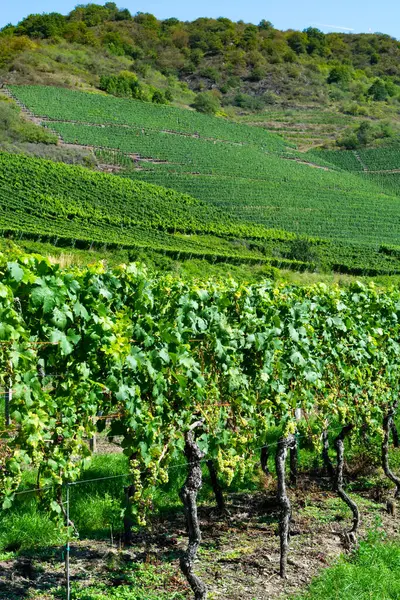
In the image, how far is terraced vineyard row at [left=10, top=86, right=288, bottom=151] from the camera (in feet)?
260

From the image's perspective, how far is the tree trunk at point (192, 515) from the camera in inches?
221

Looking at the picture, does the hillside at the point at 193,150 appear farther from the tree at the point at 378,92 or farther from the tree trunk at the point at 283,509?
the tree trunk at the point at 283,509

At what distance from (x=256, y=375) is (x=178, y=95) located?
109912mm

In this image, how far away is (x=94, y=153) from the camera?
218ft

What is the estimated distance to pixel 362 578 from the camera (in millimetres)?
6055

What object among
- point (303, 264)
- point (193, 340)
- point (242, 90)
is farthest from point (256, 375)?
point (242, 90)

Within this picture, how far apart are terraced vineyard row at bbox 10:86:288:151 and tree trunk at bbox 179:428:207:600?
241 ft

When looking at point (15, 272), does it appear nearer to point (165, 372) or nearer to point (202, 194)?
point (165, 372)

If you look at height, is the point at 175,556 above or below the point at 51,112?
below

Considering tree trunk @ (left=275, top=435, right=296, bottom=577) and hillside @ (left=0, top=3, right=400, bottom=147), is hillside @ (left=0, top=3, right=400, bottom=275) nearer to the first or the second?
hillside @ (left=0, top=3, right=400, bottom=147)

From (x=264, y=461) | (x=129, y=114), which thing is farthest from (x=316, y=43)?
(x=264, y=461)

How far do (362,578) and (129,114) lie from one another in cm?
8361

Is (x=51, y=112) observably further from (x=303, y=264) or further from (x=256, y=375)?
(x=256, y=375)

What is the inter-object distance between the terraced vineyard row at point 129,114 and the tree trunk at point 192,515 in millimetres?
73325
